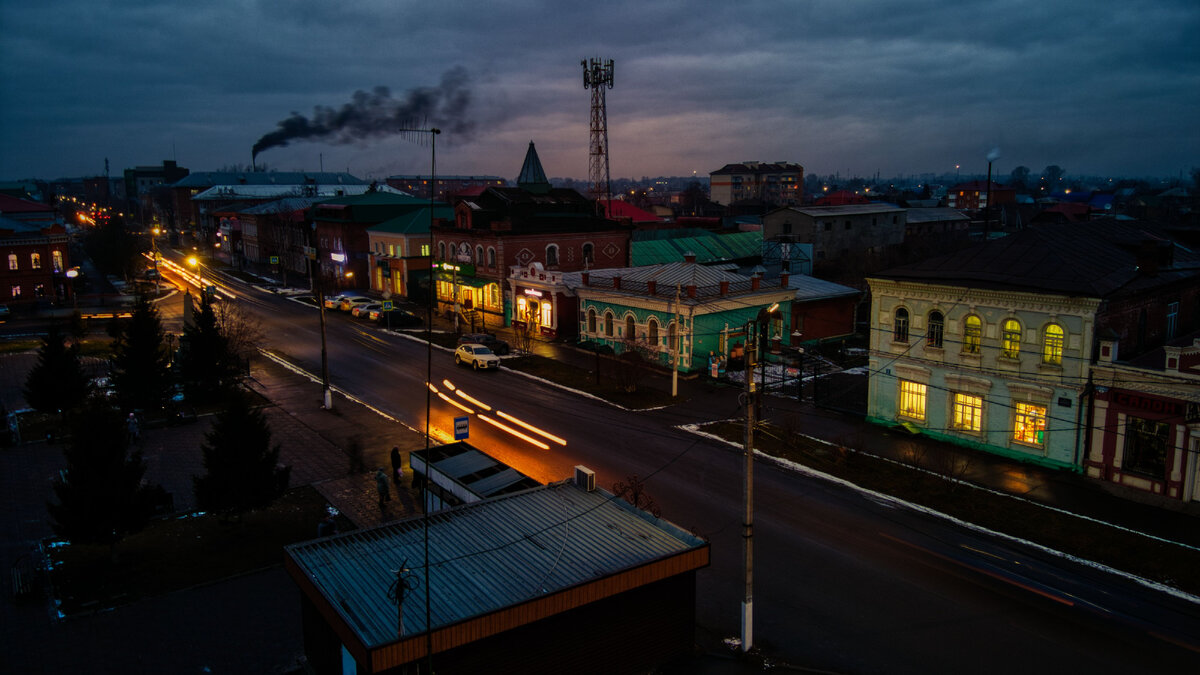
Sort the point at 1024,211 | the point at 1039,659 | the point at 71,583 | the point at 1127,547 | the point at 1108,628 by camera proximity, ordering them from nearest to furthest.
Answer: the point at 1039,659 < the point at 1108,628 < the point at 71,583 < the point at 1127,547 < the point at 1024,211

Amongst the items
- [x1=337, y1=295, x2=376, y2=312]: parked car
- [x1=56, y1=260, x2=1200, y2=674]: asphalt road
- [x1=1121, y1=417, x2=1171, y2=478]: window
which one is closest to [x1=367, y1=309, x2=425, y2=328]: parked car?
[x1=337, y1=295, x2=376, y2=312]: parked car

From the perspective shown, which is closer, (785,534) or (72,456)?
(72,456)

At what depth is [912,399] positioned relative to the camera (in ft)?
94.3

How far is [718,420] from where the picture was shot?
30359 mm

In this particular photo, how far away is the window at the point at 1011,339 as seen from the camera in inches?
996

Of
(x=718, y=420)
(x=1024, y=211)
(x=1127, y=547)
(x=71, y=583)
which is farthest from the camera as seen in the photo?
(x=1024, y=211)

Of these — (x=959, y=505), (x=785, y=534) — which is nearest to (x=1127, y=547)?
(x=959, y=505)

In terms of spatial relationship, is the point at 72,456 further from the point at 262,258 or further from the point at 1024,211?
the point at 1024,211

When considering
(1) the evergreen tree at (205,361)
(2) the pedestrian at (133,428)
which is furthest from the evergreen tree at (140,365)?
(2) the pedestrian at (133,428)

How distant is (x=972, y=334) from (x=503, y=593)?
20965 millimetres

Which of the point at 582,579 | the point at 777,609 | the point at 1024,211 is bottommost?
the point at 777,609

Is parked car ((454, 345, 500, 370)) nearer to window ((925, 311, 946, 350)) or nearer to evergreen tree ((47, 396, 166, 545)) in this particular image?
window ((925, 311, 946, 350))

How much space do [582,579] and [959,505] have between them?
46.3 feet

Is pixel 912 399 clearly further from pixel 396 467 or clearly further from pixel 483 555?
pixel 483 555
